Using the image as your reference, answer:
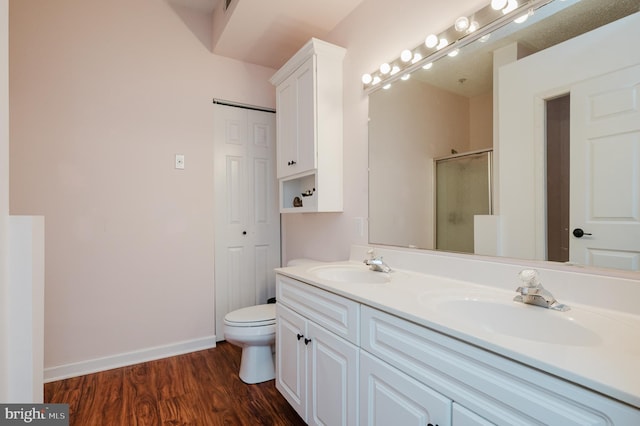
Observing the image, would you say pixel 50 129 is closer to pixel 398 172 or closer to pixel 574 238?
pixel 398 172

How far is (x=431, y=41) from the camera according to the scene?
146cm

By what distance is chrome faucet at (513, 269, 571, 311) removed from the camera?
3.12 feet

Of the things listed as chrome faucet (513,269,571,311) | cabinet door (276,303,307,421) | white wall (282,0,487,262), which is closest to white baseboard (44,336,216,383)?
cabinet door (276,303,307,421)

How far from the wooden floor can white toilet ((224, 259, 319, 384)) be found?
0.21ft

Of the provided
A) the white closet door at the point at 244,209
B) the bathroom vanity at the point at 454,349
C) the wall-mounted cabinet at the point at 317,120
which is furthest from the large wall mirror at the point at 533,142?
the white closet door at the point at 244,209

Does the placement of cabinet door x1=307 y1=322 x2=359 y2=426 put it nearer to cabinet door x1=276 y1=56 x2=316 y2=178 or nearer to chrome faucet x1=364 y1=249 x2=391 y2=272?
chrome faucet x1=364 y1=249 x2=391 y2=272

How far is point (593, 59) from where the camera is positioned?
994 mm

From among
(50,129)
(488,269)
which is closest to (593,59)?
(488,269)

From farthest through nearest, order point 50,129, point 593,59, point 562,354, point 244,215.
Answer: point 244,215, point 50,129, point 593,59, point 562,354

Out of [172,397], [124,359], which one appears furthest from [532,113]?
[124,359]

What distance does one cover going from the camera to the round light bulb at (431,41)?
1.46 metres

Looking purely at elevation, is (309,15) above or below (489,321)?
above

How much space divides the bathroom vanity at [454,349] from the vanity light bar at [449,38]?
0.93 meters

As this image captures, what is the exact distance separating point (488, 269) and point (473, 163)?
45 centimetres
